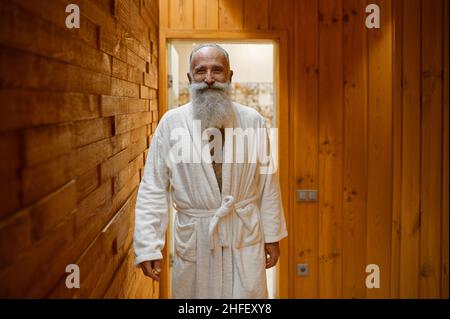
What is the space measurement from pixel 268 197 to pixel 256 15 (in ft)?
4.89

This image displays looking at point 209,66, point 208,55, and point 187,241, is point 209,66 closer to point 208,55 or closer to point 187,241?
point 208,55

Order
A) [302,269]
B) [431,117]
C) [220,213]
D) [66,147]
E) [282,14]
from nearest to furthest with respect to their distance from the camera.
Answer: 1. [66,147]
2. [220,213]
3. [431,117]
4. [282,14]
5. [302,269]

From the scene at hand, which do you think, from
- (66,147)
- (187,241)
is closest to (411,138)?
(187,241)

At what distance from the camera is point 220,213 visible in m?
1.77

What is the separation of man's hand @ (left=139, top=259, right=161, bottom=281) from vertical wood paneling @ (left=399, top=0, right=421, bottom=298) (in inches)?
67.1

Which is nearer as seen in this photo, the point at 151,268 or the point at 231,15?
the point at 151,268

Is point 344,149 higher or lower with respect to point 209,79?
lower

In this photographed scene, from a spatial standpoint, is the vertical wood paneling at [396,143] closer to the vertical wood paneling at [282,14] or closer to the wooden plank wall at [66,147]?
the vertical wood paneling at [282,14]

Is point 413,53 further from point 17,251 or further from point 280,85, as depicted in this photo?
point 17,251

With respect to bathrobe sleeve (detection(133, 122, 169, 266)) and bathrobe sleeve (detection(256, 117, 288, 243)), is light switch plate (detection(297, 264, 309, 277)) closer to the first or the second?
bathrobe sleeve (detection(256, 117, 288, 243))

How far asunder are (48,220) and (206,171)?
897 millimetres

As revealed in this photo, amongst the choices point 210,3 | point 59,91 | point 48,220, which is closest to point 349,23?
point 210,3

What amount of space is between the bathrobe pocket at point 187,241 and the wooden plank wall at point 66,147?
245 mm

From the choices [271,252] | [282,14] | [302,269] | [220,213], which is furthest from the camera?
[302,269]
